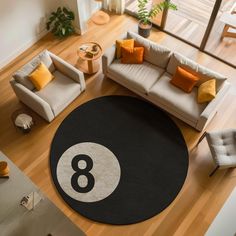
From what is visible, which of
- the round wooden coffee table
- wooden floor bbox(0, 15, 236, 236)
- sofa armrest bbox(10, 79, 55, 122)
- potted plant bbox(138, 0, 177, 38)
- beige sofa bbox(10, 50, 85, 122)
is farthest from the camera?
potted plant bbox(138, 0, 177, 38)

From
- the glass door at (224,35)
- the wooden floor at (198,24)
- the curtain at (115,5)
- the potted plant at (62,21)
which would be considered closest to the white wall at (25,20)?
the potted plant at (62,21)

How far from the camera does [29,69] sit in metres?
5.29

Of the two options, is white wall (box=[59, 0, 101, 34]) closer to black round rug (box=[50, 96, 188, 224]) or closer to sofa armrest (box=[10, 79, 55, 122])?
black round rug (box=[50, 96, 188, 224])

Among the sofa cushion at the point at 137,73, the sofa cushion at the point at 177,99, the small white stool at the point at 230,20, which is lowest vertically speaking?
the sofa cushion at the point at 177,99

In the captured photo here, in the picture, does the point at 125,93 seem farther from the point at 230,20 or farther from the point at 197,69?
the point at 230,20

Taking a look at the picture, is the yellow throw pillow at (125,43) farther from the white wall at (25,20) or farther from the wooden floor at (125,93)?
the white wall at (25,20)

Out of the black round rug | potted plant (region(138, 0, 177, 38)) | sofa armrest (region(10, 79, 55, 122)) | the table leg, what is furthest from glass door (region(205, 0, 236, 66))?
sofa armrest (region(10, 79, 55, 122))

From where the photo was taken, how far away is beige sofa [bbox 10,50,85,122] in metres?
5.14

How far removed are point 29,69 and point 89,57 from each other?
1149 mm

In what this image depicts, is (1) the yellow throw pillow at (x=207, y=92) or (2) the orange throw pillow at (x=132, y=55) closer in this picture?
(1) the yellow throw pillow at (x=207, y=92)

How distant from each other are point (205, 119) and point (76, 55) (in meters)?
3.00

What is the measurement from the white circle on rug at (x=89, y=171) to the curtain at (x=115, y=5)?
3.48 meters

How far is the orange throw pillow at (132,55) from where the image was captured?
557cm

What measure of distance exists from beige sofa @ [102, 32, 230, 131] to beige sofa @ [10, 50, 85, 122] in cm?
68
